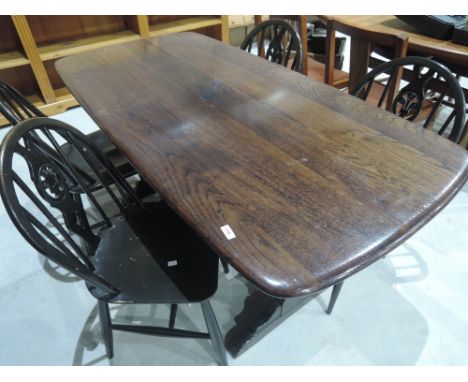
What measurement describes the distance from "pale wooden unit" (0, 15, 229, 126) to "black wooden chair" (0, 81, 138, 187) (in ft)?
4.54

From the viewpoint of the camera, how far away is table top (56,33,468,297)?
715 millimetres

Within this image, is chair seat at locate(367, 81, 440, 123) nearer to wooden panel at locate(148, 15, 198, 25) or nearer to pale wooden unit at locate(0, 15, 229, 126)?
pale wooden unit at locate(0, 15, 229, 126)

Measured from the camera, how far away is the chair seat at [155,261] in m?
1.01

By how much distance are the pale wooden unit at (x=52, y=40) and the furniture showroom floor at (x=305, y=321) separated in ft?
5.89

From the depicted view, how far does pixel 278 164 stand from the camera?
3.07 feet

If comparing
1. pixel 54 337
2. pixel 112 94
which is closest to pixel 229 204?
pixel 112 94

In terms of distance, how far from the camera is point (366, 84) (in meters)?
1.39

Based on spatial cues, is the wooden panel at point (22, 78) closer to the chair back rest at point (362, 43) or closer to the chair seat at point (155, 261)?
the chair seat at point (155, 261)

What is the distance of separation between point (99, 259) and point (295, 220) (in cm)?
72

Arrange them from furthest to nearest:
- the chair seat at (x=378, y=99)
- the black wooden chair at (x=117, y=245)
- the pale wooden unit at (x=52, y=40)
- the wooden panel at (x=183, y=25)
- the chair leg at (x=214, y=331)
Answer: the wooden panel at (x=183, y=25) < the pale wooden unit at (x=52, y=40) < the chair seat at (x=378, y=99) < the chair leg at (x=214, y=331) < the black wooden chair at (x=117, y=245)

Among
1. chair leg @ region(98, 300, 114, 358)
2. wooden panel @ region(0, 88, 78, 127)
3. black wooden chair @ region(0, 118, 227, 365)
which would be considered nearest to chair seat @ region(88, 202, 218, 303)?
black wooden chair @ region(0, 118, 227, 365)

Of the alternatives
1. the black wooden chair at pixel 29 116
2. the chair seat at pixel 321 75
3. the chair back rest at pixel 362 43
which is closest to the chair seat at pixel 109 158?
the black wooden chair at pixel 29 116
